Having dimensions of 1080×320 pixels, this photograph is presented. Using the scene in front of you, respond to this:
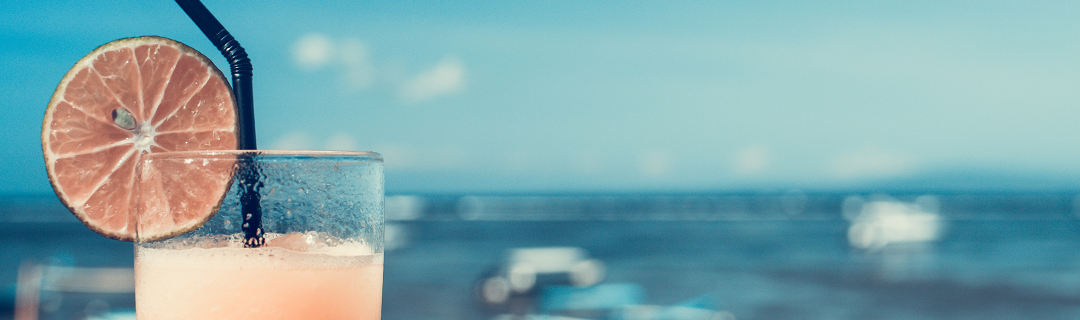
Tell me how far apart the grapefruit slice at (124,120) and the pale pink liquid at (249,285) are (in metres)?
0.19

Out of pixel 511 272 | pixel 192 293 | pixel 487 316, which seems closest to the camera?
pixel 192 293

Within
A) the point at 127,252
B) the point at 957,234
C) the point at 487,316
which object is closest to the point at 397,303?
the point at 487,316

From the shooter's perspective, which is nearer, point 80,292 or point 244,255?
point 244,255

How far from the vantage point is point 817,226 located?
45.3 meters

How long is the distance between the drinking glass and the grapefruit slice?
144mm

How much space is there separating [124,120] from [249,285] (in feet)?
1.44

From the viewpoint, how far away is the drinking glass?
3.69 ft

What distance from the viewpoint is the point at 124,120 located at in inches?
52.8

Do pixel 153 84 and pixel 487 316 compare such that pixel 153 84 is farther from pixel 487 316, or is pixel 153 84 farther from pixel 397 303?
pixel 397 303

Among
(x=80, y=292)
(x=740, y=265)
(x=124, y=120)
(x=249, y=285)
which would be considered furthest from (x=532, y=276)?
(x=249, y=285)

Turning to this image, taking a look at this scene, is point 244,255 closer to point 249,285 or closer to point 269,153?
point 249,285

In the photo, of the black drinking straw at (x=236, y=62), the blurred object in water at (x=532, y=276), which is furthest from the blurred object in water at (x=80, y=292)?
the black drinking straw at (x=236, y=62)

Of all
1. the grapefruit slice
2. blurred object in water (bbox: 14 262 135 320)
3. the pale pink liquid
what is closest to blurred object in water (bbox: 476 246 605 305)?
blurred object in water (bbox: 14 262 135 320)

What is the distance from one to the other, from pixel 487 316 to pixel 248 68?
15152mm
